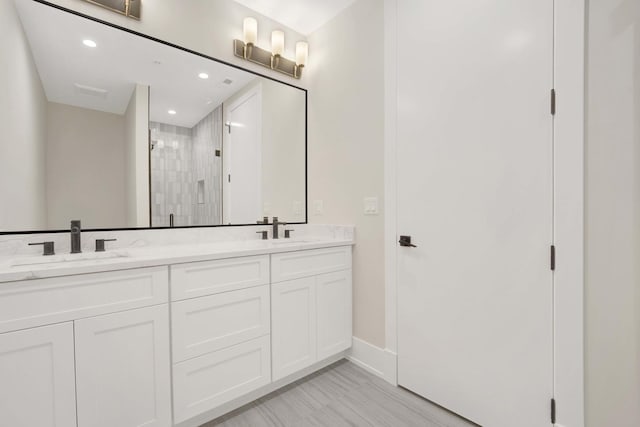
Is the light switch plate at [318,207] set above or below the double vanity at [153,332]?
above

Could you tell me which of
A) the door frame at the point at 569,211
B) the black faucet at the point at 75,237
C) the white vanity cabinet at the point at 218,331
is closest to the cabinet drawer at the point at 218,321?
the white vanity cabinet at the point at 218,331

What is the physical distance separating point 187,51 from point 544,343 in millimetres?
2621

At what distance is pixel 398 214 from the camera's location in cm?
190

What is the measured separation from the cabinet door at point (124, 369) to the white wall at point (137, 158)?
0.69m

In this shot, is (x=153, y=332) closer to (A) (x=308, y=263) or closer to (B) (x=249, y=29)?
(A) (x=308, y=263)

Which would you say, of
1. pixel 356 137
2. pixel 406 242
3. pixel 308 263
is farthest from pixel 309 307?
pixel 356 137

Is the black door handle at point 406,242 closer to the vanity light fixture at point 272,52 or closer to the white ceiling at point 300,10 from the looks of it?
the vanity light fixture at point 272,52

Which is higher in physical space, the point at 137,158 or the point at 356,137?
the point at 356,137

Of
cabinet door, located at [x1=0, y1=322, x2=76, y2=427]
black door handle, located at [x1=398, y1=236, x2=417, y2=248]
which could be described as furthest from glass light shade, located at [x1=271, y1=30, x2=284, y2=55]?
cabinet door, located at [x1=0, y1=322, x2=76, y2=427]

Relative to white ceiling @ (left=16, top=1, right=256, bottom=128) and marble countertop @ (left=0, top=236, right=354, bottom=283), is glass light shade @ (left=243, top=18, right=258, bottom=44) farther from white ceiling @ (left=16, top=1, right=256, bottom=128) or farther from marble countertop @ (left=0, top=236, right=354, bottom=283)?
marble countertop @ (left=0, top=236, right=354, bottom=283)

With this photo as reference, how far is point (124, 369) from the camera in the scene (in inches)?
48.9

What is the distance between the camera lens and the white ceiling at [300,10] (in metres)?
2.20

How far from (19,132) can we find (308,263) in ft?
5.40

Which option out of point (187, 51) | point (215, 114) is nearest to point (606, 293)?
point (215, 114)
